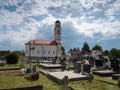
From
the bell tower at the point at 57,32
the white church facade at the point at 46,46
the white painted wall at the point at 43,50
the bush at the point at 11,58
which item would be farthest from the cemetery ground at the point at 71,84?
the white painted wall at the point at 43,50

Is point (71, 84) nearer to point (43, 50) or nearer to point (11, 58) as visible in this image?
point (11, 58)

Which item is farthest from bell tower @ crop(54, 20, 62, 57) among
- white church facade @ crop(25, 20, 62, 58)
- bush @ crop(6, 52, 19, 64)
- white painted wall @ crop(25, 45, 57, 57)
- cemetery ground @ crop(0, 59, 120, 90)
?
cemetery ground @ crop(0, 59, 120, 90)

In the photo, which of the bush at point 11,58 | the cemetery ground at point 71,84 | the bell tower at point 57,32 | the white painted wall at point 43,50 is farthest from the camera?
the white painted wall at point 43,50

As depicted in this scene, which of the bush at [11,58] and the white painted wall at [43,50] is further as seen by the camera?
the white painted wall at [43,50]

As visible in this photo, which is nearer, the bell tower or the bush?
the bush

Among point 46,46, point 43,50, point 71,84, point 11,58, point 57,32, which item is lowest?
point 71,84

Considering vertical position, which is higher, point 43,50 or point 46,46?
point 46,46

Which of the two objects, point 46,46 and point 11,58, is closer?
point 11,58

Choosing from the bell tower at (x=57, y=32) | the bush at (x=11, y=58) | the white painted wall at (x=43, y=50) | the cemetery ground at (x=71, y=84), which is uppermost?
the bell tower at (x=57, y=32)

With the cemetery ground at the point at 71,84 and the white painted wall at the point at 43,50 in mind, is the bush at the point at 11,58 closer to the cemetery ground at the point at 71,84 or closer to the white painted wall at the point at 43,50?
the cemetery ground at the point at 71,84

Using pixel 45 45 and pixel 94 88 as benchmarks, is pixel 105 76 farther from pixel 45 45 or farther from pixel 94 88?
pixel 45 45

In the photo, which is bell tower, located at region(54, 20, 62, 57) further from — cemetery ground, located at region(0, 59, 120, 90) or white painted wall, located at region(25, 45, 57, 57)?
cemetery ground, located at region(0, 59, 120, 90)

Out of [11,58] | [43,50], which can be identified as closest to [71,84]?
[11,58]

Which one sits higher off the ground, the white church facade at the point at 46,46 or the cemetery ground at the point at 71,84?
the white church facade at the point at 46,46
